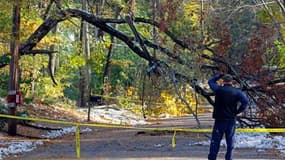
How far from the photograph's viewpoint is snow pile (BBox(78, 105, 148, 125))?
31.5m

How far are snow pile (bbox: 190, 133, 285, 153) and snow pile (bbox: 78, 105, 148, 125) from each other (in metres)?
14.1

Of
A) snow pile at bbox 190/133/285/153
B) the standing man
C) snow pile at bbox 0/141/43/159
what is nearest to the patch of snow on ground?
snow pile at bbox 0/141/43/159

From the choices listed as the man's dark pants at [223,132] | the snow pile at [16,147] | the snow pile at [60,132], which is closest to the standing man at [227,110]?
the man's dark pants at [223,132]

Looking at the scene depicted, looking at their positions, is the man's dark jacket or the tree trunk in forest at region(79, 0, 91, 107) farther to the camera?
the tree trunk in forest at region(79, 0, 91, 107)

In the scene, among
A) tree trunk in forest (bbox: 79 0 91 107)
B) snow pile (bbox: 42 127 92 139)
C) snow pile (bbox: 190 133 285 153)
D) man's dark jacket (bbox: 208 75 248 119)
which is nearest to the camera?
man's dark jacket (bbox: 208 75 248 119)

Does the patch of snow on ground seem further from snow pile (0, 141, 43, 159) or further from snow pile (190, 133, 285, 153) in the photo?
snow pile (190, 133, 285, 153)

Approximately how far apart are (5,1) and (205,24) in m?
7.34

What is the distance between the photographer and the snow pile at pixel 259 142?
15.2 metres

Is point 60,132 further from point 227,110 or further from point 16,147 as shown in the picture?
point 227,110

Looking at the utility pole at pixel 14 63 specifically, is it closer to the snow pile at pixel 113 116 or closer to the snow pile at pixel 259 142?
the snow pile at pixel 259 142

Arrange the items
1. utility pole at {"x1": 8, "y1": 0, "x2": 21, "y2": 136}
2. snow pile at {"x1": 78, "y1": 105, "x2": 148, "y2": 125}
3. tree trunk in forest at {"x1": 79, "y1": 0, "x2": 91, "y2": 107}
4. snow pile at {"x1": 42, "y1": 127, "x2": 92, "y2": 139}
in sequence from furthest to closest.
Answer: snow pile at {"x1": 78, "y1": 105, "x2": 148, "y2": 125}, tree trunk in forest at {"x1": 79, "y1": 0, "x2": 91, "y2": 107}, snow pile at {"x1": 42, "y1": 127, "x2": 92, "y2": 139}, utility pole at {"x1": 8, "y1": 0, "x2": 21, "y2": 136}

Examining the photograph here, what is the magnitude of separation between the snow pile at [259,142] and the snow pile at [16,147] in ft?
16.0

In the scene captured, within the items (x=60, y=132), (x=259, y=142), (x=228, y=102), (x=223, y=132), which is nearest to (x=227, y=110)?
(x=228, y=102)

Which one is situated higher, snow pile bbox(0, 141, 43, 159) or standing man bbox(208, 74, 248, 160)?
standing man bbox(208, 74, 248, 160)
